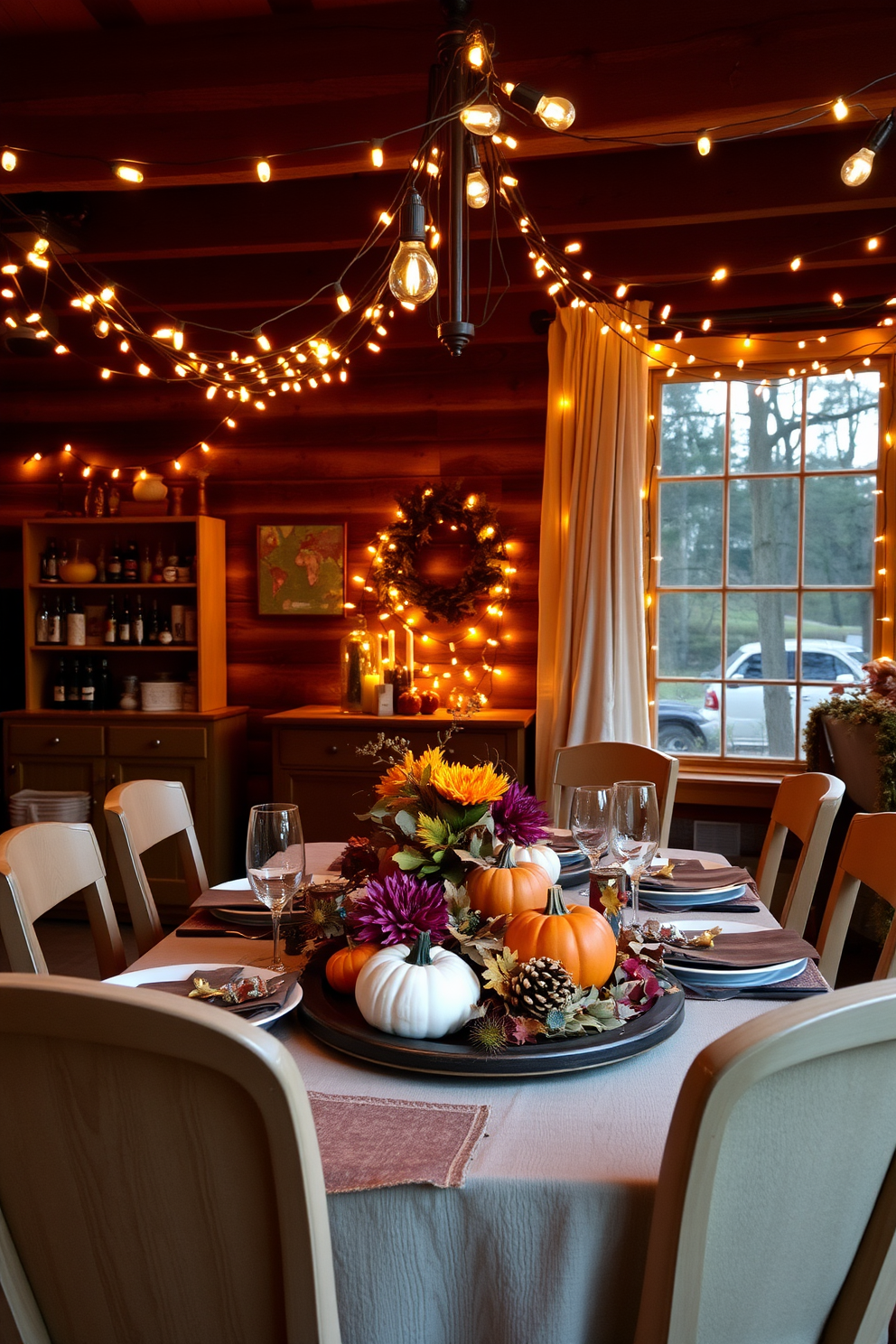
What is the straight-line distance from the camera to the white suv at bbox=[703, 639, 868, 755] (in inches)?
158

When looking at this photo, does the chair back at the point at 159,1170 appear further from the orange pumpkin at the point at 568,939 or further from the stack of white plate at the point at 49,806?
the stack of white plate at the point at 49,806

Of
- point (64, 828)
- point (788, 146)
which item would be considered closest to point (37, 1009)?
point (64, 828)

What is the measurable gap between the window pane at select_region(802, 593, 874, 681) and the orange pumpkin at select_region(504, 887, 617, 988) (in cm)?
305

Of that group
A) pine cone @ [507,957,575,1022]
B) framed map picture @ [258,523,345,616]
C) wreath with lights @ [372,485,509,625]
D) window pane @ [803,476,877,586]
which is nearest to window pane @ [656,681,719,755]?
window pane @ [803,476,877,586]

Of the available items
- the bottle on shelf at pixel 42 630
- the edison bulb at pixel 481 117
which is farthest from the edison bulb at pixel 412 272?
the bottle on shelf at pixel 42 630

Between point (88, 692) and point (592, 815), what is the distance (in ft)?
10.8

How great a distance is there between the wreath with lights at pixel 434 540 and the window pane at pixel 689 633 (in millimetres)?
672

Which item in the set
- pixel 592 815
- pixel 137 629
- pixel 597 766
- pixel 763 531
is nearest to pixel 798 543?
pixel 763 531

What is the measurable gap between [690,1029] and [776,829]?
1.05 m

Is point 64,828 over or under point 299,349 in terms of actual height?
under

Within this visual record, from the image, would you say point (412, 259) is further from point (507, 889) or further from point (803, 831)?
point (803, 831)

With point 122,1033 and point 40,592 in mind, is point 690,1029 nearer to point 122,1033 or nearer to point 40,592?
point 122,1033

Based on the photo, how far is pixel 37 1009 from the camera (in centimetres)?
76

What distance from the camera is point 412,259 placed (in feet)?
5.49
